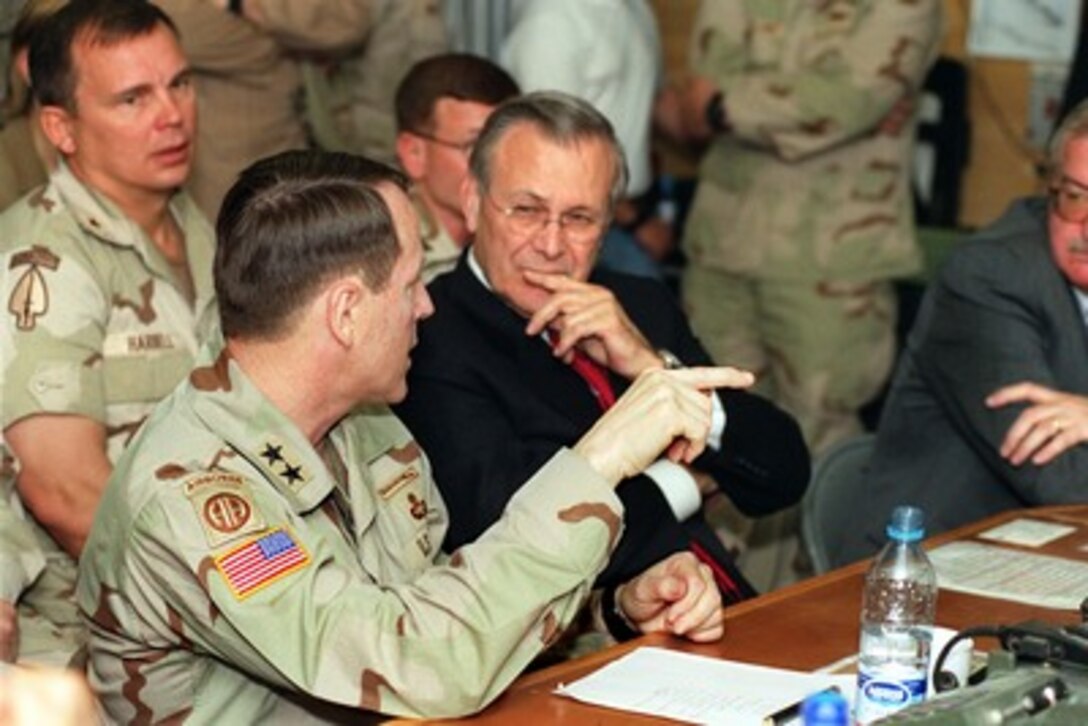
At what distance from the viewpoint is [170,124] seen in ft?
13.0

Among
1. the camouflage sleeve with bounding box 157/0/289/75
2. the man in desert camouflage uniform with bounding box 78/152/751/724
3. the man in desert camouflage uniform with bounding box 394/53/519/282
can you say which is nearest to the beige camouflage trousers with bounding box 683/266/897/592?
the man in desert camouflage uniform with bounding box 394/53/519/282

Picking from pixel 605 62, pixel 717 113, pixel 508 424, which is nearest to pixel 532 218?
pixel 508 424

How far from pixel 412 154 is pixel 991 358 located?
53.8 inches

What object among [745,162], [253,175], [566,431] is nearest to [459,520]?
[566,431]

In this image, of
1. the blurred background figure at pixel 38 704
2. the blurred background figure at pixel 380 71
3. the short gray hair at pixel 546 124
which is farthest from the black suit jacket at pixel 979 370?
the blurred background figure at pixel 38 704

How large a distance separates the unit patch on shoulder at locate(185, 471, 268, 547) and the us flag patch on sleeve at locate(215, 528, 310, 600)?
2 cm

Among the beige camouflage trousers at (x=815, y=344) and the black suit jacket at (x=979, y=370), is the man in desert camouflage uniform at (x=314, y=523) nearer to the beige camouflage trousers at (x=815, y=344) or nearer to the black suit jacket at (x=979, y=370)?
the black suit jacket at (x=979, y=370)

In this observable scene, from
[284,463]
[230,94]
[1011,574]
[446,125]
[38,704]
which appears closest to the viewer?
[38,704]

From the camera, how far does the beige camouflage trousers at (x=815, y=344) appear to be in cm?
575

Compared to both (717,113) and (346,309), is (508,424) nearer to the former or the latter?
(346,309)

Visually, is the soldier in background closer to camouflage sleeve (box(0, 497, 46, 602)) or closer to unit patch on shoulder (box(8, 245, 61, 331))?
unit patch on shoulder (box(8, 245, 61, 331))

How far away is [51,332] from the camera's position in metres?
3.68

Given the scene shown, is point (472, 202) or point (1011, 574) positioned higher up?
point (472, 202)

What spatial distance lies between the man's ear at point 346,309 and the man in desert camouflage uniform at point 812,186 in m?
2.88
